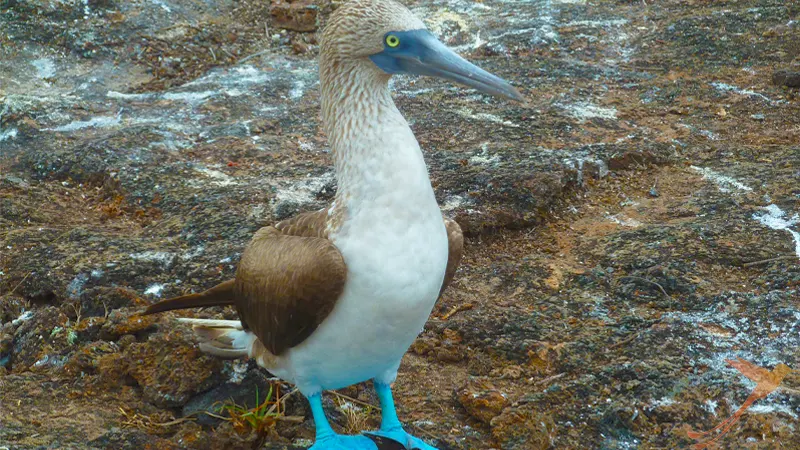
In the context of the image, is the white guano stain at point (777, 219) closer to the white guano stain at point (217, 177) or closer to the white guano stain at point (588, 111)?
the white guano stain at point (588, 111)

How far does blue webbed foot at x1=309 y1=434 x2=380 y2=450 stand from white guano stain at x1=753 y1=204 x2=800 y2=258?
232cm

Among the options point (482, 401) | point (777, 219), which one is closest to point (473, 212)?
point (482, 401)

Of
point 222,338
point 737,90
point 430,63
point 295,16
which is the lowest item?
point 222,338

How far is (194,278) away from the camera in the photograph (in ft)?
13.1

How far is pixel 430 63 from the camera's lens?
2820mm

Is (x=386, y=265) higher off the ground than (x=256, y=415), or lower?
higher

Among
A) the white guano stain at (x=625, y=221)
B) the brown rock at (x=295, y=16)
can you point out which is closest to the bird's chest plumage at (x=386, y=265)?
the white guano stain at (x=625, y=221)

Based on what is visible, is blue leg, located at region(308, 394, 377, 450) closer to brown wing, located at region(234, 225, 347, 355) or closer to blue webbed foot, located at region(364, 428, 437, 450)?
blue webbed foot, located at region(364, 428, 437, 450)

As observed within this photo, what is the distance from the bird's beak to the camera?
9.12 feet

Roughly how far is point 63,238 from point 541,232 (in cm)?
262

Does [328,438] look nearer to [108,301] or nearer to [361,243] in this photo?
[361,243]

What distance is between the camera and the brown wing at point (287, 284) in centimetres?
261

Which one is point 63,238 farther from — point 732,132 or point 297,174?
point 732,132

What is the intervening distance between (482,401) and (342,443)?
0.59 metres
